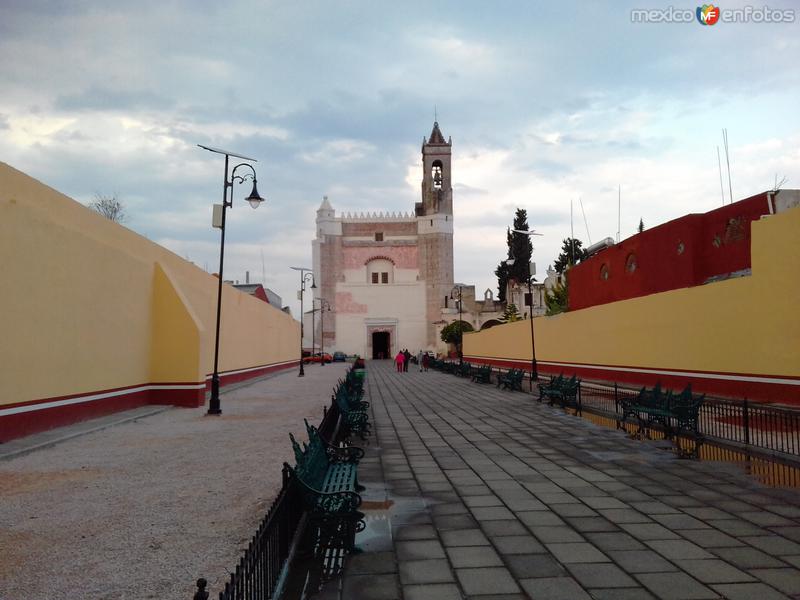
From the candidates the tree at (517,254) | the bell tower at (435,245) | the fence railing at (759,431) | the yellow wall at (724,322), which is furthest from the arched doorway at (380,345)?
the fence railing at (759,431)

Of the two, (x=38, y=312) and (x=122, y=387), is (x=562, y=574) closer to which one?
(x=38, y=312)

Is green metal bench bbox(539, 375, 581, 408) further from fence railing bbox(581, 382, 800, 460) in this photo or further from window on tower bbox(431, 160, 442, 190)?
window on tower bbox(431, 160, 442, 190)

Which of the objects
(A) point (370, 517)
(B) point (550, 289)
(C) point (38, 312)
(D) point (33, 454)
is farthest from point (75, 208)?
(B) point (550, 289)

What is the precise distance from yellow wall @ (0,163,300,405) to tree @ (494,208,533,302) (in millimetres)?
46356

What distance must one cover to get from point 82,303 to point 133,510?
778cm

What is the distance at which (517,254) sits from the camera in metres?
65.3

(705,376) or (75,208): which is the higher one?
(75,208)

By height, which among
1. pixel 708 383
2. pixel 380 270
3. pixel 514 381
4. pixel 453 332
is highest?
pixel 380 270

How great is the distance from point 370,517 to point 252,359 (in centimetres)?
2455

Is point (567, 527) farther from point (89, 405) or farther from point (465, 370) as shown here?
point (465, 370)

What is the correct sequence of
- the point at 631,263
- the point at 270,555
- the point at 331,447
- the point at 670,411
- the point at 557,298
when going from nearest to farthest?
1. the point at 270,555
2. the point at 331,447
3. the point at 670,411
4. the point at 631,263
5. the point at 557,298

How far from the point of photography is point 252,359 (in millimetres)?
29578

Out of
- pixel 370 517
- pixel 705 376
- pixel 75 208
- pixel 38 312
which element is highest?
pixel 75 208

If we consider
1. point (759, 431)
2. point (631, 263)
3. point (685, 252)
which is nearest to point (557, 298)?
point (631, 263)
